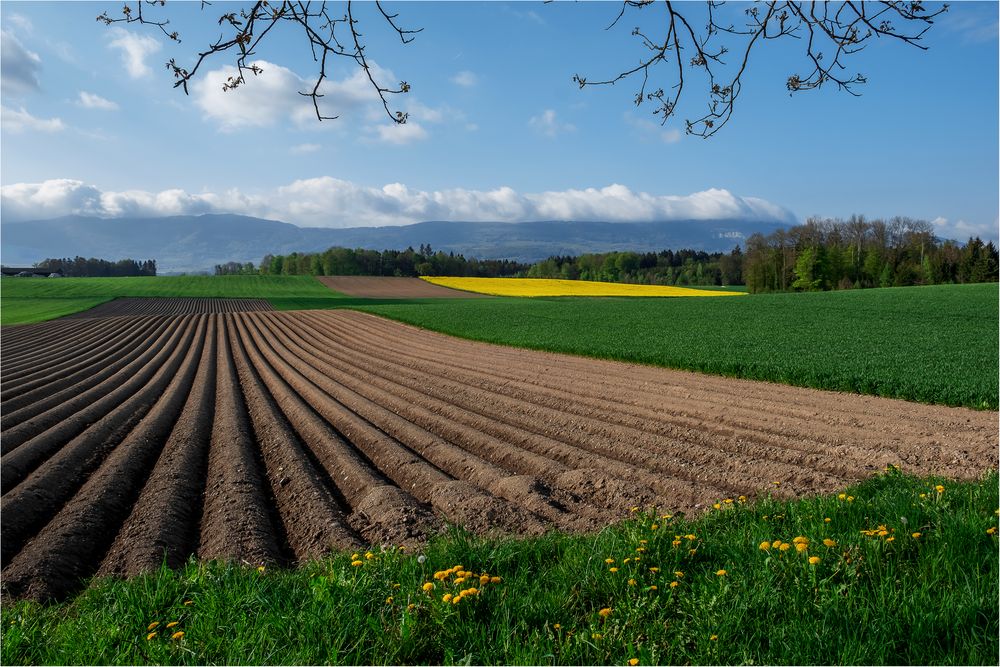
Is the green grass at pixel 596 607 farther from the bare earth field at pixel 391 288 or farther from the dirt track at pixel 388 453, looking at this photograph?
the bare earth field at pixel 391 288

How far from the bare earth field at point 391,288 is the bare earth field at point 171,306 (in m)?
16.7

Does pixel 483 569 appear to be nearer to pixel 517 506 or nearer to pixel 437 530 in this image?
pixel 437 530

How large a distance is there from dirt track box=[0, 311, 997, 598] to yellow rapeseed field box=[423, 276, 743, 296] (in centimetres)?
6549

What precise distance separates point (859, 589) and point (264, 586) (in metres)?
3.68

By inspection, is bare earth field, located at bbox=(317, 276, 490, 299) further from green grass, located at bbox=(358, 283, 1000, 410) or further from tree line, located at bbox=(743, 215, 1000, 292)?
tree line, located at bbox=(743, 215, 1000, 292)

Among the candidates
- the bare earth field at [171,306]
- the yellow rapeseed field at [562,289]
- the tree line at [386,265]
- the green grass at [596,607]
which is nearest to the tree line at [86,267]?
the tree line at [386,265]

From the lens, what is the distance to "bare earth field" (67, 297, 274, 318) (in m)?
59.1

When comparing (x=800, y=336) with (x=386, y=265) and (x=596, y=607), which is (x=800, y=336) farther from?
(x=386, y=265)

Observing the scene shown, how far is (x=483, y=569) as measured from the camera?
14.1 ft

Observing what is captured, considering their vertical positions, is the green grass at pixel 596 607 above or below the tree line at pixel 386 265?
below

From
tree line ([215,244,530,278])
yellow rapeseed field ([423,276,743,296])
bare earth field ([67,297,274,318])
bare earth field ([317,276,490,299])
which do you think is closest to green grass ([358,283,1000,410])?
bare earth field ([67,297,274,318])

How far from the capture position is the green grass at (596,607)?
3279 mm

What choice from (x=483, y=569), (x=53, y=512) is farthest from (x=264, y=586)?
(x=53, y=512)

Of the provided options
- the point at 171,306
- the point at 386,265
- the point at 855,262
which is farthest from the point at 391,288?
the point at 855,262
